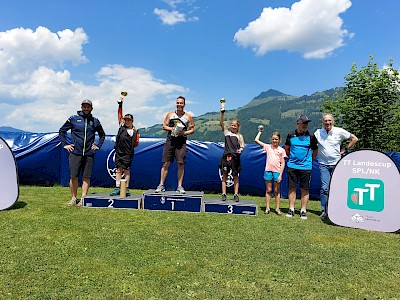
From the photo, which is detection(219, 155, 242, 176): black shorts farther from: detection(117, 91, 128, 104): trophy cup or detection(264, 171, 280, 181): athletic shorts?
detection(117, 91, 128, 104): trophy cup

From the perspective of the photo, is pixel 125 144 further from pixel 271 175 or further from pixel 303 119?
pixel 303 119

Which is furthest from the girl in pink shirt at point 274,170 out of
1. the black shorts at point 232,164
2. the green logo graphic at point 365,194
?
the green logo graphic at point 365,194

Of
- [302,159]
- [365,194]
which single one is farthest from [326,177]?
[365,194]

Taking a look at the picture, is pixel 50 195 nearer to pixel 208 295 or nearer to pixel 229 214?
pixel 229 214

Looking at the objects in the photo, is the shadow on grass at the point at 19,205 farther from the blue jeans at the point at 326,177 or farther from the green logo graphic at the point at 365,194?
the green logo graphic at the point at 365,194

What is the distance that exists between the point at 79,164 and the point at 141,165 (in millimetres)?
3423

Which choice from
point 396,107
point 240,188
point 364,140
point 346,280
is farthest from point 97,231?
point 396,107

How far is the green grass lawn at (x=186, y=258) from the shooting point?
9.36 feet

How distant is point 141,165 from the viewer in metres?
9.68

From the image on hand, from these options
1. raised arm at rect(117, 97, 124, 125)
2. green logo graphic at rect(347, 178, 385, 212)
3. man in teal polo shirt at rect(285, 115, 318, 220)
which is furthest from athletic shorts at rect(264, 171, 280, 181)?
raised arm at rect(117, 97, 124, 125)

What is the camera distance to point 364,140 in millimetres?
20750

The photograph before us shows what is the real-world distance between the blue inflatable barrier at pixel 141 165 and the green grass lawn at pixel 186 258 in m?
3.72

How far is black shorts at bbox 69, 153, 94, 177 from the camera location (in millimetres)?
6281

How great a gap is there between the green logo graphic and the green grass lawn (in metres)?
0.54
